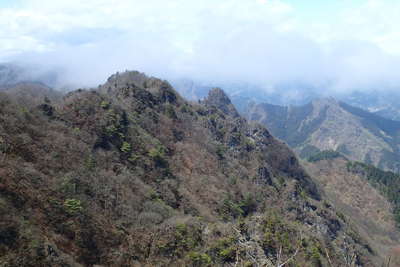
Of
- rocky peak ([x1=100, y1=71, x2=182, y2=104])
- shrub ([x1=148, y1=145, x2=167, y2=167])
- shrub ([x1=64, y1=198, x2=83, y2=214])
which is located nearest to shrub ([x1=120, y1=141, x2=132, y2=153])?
shrub ([x1=148, y1=145, x2=167, y2=167])

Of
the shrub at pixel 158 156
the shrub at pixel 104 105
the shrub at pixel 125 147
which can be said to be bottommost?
the shrub at pixel 158 156

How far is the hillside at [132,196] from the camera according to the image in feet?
76.9

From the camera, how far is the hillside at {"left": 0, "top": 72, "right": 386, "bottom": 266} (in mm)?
23438

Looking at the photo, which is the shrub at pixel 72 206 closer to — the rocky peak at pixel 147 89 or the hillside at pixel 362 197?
the rocky peak at pixel 147 89

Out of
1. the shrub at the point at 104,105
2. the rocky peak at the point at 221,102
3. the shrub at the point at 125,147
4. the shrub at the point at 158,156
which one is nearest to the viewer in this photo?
the shrub at the point at 125,147

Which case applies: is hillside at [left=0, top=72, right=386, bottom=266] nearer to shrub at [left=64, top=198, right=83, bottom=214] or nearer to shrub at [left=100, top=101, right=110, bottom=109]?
shrub at [left=64, top=198, right=83, bottom=214]

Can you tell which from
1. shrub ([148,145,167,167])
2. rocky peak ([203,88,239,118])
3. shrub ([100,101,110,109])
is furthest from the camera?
rocky peak ([203,88,239,118])

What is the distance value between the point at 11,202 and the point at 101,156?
1828 centimetres

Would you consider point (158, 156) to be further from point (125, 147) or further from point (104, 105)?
point (104, 105)

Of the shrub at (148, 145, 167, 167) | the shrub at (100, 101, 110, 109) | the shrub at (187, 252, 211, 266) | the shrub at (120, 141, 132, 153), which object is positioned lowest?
the shrub at (187, 252, 211, 266)

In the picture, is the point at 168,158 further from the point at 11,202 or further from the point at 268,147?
the point at 268,147

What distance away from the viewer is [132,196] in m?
35.7

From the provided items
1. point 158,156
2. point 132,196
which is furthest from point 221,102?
point 132,196

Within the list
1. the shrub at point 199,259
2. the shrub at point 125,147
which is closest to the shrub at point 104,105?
the shrub at point 125,147
